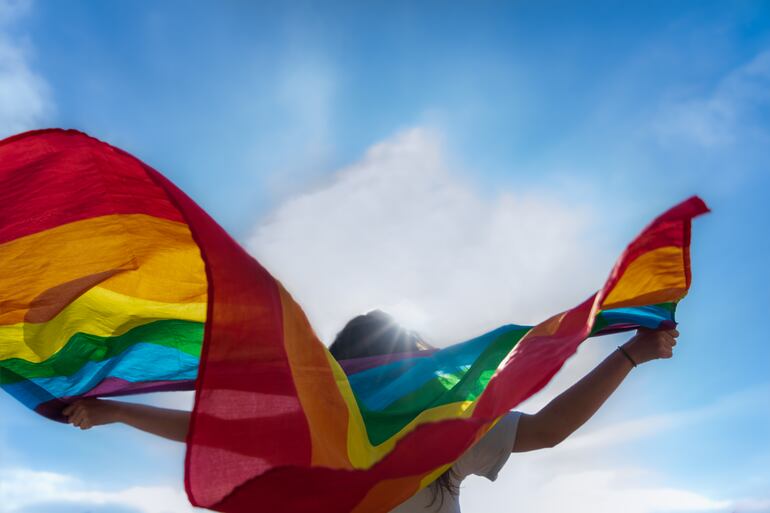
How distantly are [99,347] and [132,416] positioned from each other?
38 cm

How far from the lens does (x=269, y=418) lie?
1.99m

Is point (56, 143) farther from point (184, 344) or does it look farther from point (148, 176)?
point (184, 344)

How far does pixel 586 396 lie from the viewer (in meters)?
2.26

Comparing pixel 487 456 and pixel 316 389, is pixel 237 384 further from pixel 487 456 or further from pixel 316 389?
pixel 487 456

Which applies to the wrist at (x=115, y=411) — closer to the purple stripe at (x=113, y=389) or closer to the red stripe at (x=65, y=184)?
the purple stripe at (x=113, y=389)

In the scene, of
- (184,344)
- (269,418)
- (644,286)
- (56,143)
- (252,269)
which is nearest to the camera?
(269,418)

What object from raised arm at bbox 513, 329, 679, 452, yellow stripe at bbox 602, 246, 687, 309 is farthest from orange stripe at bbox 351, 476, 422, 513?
yellow stripe at bbox 602, 246, 687, 309

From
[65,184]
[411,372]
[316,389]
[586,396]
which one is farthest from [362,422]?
[65,184]

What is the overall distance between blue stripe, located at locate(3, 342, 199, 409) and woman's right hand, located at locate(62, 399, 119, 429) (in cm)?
7

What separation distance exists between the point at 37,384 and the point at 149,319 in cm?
53

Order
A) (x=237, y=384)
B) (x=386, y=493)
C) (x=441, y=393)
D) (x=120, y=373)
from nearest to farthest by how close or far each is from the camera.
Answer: (x=386, y=493), (x=237, y=384), (x=441, y=393), (x=120, y=373)

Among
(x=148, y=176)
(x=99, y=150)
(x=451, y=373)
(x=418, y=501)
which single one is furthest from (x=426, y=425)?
(x=99, y=150)

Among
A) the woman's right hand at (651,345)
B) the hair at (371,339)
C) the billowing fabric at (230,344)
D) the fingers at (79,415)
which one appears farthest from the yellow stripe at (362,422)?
the fingers at (79,415)

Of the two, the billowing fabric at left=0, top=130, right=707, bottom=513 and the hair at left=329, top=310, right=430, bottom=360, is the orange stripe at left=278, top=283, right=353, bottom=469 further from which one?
the hair at left=329, top=310, right=430, bottom=360
